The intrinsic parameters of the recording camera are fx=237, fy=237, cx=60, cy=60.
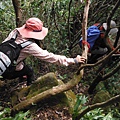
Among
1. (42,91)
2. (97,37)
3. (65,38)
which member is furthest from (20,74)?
(65,38)

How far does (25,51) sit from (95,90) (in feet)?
9.77

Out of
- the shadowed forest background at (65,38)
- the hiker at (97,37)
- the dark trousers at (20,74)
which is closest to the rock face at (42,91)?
the dark trousers at (20,74)

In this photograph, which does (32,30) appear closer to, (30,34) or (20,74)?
(30,34)

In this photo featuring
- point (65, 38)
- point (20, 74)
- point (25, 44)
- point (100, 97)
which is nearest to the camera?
point (25, 44)

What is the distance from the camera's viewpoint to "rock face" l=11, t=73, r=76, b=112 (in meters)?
4.15

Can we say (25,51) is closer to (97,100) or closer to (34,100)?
(34,100)

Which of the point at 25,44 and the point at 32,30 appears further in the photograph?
the point at 32,30

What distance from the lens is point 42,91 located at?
429 centimetres

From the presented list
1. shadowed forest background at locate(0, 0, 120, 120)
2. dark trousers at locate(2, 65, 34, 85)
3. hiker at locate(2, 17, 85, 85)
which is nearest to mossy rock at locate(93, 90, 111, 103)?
shadowed forest background at locate(0, 0, 120, 120)

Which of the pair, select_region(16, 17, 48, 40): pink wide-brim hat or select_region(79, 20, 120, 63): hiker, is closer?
select_region(16, 17, 48, 40): pink wide-brim hat

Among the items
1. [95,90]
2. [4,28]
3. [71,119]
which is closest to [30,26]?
[71,119]

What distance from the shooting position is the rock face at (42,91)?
4148mm

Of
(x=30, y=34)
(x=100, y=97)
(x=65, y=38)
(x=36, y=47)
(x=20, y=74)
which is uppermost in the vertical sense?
(x=30, y=34)

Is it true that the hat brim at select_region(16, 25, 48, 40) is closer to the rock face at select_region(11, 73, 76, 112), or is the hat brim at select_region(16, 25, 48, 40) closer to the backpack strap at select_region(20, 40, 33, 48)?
the backpack strap at select_region(20, 40, 33, 48)
